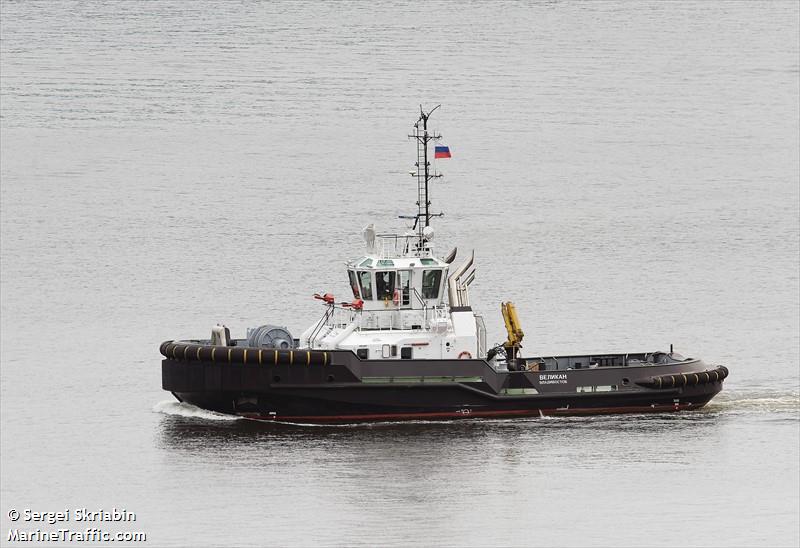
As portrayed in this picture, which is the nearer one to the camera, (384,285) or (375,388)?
(375,388)

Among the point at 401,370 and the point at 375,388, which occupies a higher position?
the point at 401,370

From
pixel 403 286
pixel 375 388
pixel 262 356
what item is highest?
pixel 403 286

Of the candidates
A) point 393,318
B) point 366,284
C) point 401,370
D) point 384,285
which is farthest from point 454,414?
point 366,284

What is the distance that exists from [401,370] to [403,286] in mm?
1867

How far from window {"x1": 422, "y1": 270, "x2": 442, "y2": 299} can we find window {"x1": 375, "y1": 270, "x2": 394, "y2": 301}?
1.98ft

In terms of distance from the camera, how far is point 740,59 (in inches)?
3807

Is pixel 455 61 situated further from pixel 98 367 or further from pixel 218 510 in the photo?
pixel 218 510

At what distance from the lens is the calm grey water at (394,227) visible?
26.1 meters

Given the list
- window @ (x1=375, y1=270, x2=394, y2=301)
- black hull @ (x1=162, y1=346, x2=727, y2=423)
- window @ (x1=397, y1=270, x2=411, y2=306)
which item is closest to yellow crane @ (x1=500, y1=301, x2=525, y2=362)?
black hull @ (x1=162, y1=346, x2=727, y2=423)

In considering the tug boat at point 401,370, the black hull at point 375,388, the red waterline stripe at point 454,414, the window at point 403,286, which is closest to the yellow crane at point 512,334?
the tug boat at point 401,370

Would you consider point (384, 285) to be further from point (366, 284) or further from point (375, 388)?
point (375, 388)

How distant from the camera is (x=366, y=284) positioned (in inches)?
1220

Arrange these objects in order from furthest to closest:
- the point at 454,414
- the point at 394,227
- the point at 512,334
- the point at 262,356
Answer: the point at 394,227, the point at 512,334, the point at 454,414, the point at 262,356

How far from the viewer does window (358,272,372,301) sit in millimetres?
30984
